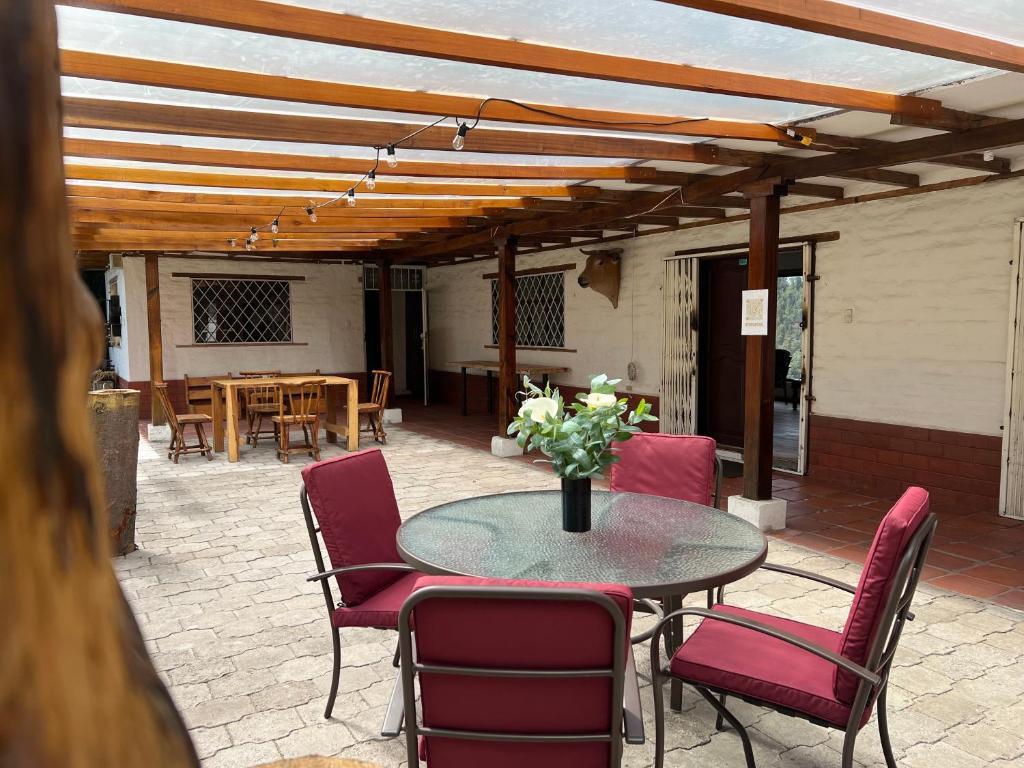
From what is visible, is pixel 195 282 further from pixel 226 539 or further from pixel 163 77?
pixel 163 77

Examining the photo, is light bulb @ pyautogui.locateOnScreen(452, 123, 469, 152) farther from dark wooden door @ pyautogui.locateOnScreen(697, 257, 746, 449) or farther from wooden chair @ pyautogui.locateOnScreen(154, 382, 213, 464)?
wooden chair @ pyautogui.locateOnScreen(154, 382, 213, 464)

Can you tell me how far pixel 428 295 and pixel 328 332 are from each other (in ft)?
6.95

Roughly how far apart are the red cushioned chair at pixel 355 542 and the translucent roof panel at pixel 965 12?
2.30 m

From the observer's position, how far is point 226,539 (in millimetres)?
4766

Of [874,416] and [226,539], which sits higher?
[874,416]

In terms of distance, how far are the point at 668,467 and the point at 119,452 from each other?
10.7 feet

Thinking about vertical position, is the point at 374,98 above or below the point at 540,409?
above

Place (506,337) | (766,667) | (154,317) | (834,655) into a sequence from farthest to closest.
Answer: (154,317), (506,337), (766,667), (834,655)

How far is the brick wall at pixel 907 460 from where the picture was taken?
521 cm

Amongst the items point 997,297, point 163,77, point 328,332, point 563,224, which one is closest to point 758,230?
point 997,297

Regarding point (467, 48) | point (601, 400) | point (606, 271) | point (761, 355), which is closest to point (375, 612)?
point (601, 400)

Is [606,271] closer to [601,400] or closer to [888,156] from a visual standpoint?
[888,156]

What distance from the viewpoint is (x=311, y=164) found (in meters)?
4.22

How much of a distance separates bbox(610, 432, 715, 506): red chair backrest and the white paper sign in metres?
1.89
